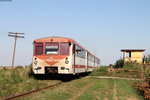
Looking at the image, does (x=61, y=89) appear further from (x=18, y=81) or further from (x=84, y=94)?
(x=18, y=81)

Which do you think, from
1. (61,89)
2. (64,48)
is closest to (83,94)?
(61,89)

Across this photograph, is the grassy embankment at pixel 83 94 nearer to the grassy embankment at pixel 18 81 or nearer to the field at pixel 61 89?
the field at pixel 61 89

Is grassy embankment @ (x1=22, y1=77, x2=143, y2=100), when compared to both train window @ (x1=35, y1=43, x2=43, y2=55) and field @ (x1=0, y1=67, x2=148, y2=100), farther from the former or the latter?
train window @ (x1=35, y1=43, x2=43, y2=55)

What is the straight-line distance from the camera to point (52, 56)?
18203mm

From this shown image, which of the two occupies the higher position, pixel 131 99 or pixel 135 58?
pixel 135 58

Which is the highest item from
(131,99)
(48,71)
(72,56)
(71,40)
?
(71,40)

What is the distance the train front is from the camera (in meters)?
18.0

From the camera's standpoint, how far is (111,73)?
35.0 meters

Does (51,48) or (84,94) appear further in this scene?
(51,48)

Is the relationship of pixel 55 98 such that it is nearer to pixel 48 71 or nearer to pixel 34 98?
pixel 34 98

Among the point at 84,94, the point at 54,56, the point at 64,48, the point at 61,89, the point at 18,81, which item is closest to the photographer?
the point at 84,94

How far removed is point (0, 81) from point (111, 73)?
22008 millimetres

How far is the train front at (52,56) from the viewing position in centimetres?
1803

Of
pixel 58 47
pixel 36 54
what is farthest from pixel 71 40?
pixel 36 54
